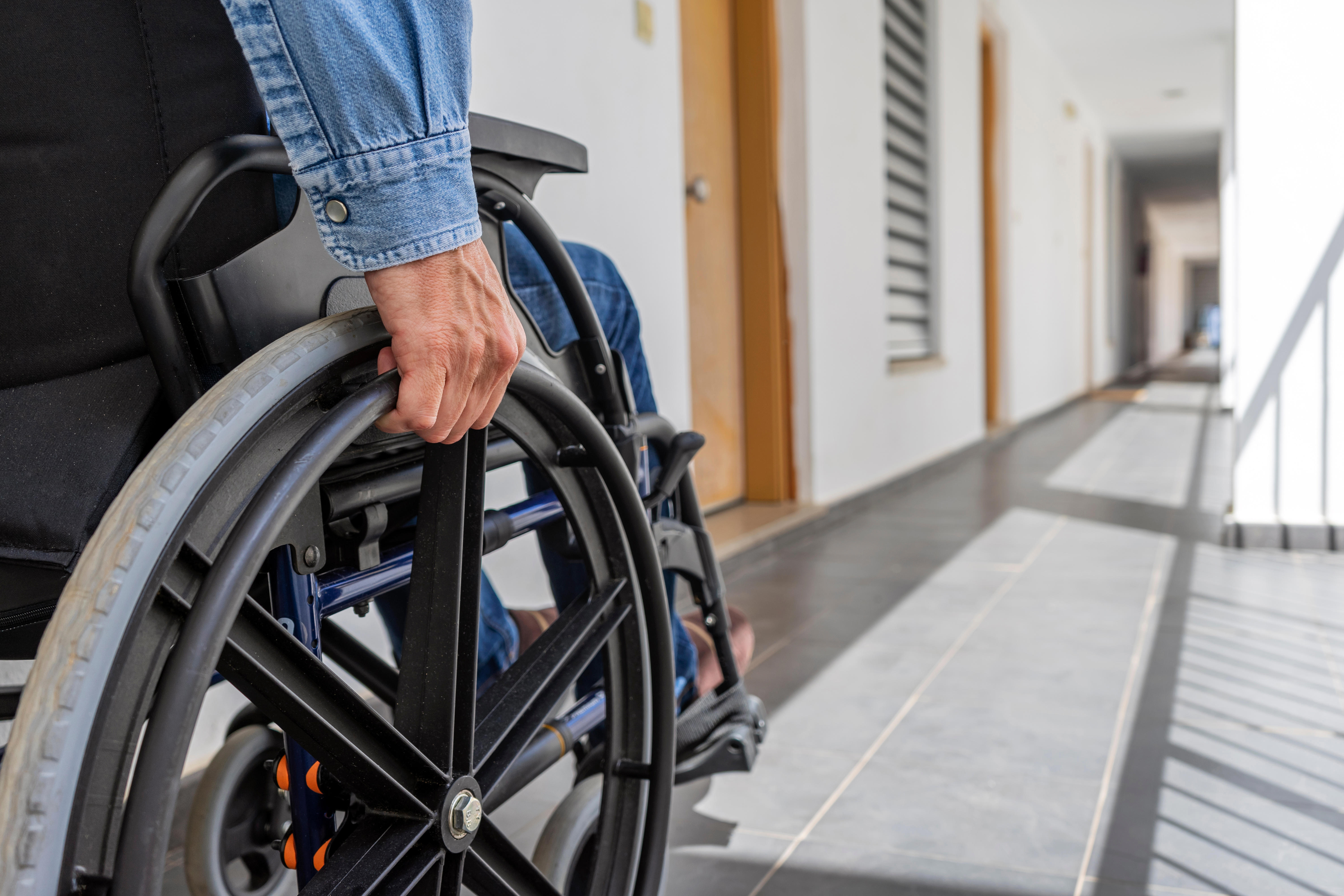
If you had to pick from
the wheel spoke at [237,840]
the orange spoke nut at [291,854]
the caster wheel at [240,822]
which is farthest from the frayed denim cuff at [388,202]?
the wheel spoke at [237,840]

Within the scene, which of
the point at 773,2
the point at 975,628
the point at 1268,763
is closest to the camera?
the point at 1268,763

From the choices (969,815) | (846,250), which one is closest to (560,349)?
(969,815)

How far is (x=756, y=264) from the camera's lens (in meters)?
3.61

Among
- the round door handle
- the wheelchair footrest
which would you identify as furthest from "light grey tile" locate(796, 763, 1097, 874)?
the round door handle

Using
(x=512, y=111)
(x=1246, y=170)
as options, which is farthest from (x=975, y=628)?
(x=1246, y=170)

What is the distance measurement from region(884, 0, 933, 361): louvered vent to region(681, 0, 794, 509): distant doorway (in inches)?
44.2

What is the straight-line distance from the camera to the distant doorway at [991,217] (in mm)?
6621

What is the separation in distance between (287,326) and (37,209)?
17cm

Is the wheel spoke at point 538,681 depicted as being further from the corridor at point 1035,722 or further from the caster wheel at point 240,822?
the corridor at point 1035,722

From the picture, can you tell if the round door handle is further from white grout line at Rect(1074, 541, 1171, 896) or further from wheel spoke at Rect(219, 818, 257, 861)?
wheel spoke at Rect(219, 818, 257, 861)

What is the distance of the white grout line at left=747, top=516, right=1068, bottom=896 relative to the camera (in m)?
1.25

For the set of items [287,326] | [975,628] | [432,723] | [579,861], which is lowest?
[975,628]

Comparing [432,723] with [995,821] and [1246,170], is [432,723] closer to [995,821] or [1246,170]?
[995,821]

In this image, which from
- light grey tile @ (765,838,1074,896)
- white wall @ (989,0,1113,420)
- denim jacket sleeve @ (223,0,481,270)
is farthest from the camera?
white wall @ (989,0,1113,420)
